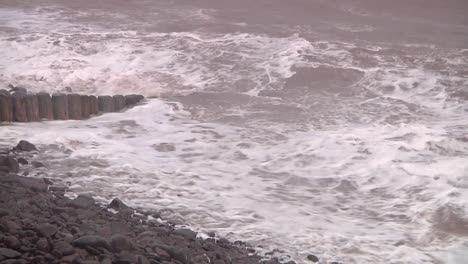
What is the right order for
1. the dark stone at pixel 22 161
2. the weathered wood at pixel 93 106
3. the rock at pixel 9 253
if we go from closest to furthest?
the rock at pixel 9 253 < the dark stone at pixel 22 161 < the weathered wood at pixel 93 106

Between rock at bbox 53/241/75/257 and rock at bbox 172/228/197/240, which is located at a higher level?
rock at bbox 53/241/75/257

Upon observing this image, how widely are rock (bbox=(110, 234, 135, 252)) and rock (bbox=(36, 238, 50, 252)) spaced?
398mm

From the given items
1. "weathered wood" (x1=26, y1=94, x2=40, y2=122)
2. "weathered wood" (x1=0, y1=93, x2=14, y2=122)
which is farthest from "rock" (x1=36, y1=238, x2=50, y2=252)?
"weathered wood" (x1=26, y1=94, x2=40, y2=122)

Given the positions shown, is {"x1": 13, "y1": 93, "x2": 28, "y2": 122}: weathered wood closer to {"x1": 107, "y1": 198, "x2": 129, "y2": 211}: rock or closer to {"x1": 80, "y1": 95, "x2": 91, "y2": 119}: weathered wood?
{"x1": 80, "y1": 95, "x2": 91, "y2": 119}: weathered wood

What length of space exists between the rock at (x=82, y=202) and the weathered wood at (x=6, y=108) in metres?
2.99

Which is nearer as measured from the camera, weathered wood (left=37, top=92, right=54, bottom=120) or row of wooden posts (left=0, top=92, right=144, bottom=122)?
row of wooden posts (left=0, top=92, right=144, bottom=122)

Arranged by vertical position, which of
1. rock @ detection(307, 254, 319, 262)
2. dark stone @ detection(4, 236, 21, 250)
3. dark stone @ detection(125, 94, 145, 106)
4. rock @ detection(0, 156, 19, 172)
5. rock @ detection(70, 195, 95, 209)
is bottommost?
rock @ detection(307, 254, 319, 262)

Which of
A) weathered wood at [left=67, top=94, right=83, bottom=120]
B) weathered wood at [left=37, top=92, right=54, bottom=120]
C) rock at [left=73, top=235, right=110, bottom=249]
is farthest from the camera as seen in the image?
weathered wood at [left=67, top=94, right=83, bottom=120]

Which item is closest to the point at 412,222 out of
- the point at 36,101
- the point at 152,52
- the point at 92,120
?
the point at 92,120

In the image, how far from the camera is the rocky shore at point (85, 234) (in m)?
3.74

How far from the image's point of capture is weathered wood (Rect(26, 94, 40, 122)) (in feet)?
25.1

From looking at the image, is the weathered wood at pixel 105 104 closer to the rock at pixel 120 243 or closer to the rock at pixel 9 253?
the rock at pixel 120 243

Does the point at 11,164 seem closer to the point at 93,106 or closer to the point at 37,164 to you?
the point at 37,164

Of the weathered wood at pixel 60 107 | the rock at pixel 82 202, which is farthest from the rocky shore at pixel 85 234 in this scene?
the weathered wood at pixel 60 107
